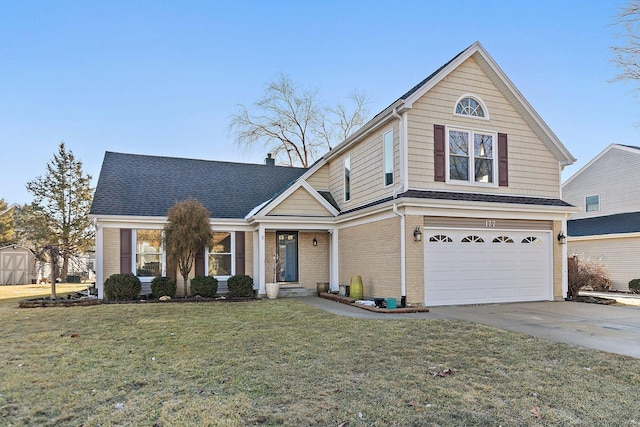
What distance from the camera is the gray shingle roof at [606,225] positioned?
1816 centimetres

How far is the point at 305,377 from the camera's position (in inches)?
202

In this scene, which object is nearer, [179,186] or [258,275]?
[258,275]

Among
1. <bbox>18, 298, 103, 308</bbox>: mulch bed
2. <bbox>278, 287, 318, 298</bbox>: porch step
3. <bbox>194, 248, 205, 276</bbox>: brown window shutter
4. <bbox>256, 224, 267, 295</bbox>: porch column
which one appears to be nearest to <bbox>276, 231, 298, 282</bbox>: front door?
<bbox>278, 287, 318, 298</bbox>: porch step

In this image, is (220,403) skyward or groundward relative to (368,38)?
groundward

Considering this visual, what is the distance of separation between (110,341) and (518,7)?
51.1ft

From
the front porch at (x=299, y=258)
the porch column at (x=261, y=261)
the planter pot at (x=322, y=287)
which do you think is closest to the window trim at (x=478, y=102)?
the front porch at (x=299, y=258)

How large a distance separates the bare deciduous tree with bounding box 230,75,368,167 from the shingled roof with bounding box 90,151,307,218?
40.8 feet

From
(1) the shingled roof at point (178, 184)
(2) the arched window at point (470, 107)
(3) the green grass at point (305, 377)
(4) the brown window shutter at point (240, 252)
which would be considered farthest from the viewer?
(4) the brown window shutter at point (240, 252)

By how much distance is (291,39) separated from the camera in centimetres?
1914

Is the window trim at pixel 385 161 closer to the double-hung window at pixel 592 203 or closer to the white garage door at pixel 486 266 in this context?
the white garage door at pixel 486 266

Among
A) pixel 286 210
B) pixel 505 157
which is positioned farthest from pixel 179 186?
pixel 505 157

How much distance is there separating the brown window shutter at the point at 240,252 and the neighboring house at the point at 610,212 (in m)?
15.4

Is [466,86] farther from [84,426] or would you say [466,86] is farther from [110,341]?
[84,426]

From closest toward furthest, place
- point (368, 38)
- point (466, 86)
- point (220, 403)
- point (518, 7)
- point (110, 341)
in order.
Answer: point (220, 403)
point (110, 341)
point (466, 86)
point (518, 7)
point (368, 38)
